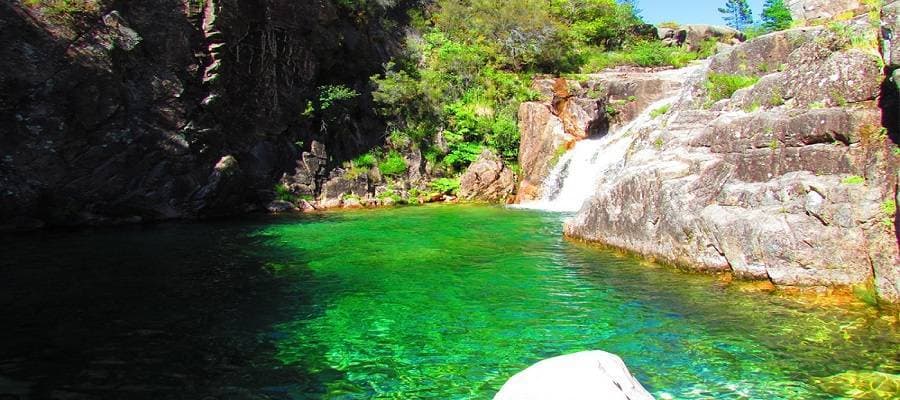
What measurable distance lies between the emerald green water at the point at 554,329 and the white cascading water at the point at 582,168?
7.35 m

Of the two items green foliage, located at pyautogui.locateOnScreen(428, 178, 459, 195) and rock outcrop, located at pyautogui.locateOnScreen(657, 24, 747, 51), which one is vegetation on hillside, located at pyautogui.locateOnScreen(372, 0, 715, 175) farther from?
rock outcrop, located at pyautogui.locateOnScreen(657, 24, 747, 51)

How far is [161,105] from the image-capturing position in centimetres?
1752

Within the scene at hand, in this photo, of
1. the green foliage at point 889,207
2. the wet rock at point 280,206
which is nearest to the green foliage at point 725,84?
the green foliage at point 889,207

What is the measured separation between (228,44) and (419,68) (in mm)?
9919

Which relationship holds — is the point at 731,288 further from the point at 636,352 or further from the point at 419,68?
the point at 419,68

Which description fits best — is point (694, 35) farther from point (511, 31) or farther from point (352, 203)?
point (352, 203)

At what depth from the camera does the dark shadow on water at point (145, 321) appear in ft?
17.4

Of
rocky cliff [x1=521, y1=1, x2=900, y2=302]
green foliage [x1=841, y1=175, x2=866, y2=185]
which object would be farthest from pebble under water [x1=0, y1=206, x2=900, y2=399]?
green foliage [x1=841, y1=175, x2=866, y2=185]

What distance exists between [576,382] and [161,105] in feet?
57.3

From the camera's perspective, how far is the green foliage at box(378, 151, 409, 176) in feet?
77.7

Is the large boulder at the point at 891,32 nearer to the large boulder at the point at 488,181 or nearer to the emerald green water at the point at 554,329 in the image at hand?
the emerald green water at the point at 554,329

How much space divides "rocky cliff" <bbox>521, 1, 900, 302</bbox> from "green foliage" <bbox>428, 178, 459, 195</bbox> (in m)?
12.2

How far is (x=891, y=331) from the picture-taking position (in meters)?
6.28

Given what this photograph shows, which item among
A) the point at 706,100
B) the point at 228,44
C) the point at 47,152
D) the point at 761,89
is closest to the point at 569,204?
the point at 706,100
